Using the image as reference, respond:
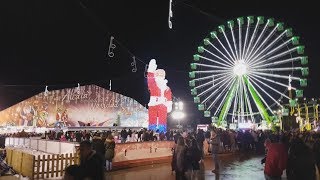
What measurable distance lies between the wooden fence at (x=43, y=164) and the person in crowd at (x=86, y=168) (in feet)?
23.7

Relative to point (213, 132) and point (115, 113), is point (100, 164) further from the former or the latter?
point (115, 113)

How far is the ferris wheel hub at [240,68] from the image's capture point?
104 feet

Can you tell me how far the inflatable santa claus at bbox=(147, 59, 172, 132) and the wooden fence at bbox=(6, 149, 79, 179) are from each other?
828 inches

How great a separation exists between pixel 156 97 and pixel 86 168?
1145 inches

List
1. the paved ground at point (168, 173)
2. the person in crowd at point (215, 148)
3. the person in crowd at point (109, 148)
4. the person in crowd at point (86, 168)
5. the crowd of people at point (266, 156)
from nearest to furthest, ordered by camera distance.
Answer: the person in crowd at point (86, 168), the crowd of people at point (266, 156), the paved ground at point (168, 173), the person in crowd at point (109, 148), the person in crowd at point (215, 148)

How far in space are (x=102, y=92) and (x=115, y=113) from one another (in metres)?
3.69

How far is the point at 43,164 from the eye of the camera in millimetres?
11281

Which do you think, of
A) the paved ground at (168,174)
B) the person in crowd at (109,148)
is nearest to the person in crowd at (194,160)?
the paved ground at (168,174)

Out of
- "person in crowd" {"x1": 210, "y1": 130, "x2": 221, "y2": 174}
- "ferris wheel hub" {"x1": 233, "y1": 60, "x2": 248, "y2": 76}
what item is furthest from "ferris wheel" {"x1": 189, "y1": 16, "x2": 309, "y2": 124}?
"person in crowd" {"x1": 210, "y1": 130, "x2": 221, "y2": 174}

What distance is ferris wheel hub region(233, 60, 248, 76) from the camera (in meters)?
31.7

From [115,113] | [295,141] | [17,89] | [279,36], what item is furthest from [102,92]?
[295,141]

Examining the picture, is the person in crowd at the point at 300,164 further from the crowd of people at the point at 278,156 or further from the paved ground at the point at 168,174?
the paved ground at the point at 168,174

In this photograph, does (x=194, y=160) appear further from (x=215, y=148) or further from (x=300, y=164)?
(x=215, y=148)

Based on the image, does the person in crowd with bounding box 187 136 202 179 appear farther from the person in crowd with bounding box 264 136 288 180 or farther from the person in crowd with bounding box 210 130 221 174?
the person in crowd with bounding box 210 130 221 174
